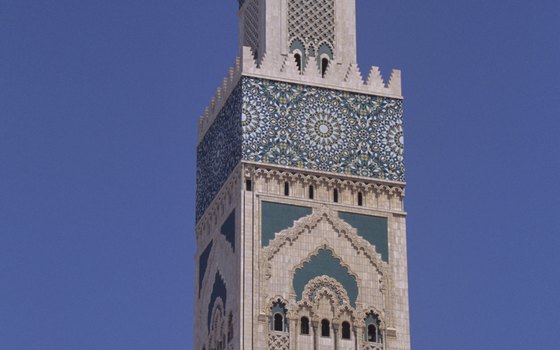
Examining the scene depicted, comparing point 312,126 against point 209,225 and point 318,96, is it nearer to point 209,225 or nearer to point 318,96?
point 318,96

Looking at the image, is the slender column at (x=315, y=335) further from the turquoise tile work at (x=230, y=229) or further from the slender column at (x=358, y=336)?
the turquoise tile work at (x=230, y=229)

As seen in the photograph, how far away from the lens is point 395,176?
30.3 metres

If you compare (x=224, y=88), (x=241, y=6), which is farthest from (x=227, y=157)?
(x=241, y=6)

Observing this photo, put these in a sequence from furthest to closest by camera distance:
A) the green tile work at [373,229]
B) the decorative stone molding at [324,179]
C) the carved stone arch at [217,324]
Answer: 1. the green tile work at [373,229]
2. the carved stone arch at [217,324]
3. the decorative stone molding at [324,179]

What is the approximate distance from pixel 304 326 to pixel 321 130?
3611 millimetres

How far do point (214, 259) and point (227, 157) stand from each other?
1.88 metres

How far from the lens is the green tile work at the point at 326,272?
29120mm

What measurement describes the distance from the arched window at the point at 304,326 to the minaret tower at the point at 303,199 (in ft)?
0.07

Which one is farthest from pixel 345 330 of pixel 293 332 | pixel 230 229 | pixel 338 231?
pixel 230 229

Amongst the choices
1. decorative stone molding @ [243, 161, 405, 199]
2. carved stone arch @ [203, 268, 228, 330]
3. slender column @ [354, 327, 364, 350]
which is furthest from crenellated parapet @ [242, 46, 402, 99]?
slender column @ [354, 327, 364, 350]

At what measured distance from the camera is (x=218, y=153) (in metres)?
31.1

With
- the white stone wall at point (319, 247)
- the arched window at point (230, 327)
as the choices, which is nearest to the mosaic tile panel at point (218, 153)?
the white stone wall at point (319, 247)

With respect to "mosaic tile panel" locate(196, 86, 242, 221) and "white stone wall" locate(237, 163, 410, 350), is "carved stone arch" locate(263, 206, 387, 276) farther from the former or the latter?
"mosaic tile panel" locate(196, 86, 242, 221)

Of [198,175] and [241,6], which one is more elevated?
[241,6]
